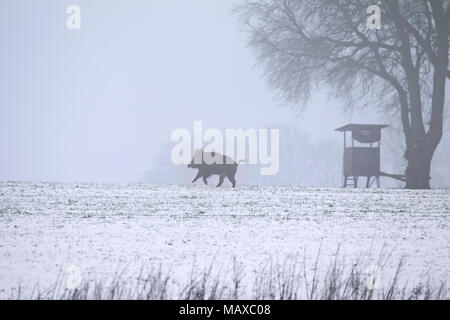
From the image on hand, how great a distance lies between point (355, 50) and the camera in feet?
82.1

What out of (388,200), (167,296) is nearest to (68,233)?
(167,296)

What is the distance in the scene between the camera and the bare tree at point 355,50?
76.7 feet

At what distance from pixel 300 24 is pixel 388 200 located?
471 inches

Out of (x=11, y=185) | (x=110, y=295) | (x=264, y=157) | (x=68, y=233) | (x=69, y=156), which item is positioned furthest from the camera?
(x=69, y=156)

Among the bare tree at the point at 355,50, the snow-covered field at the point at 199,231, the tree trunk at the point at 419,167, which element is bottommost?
the snow-covered field at the point at 199,231

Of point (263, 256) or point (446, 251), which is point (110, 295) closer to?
point (263, 256)

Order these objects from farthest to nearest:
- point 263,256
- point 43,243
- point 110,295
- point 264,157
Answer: point 264,157, point 43,243, point 263,256, point 110,295

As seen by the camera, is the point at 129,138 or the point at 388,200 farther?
the point at 129,138

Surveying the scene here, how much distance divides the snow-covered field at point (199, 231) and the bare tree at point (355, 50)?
28.2ft

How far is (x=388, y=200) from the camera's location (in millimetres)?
15656

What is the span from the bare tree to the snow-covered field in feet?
28.2
